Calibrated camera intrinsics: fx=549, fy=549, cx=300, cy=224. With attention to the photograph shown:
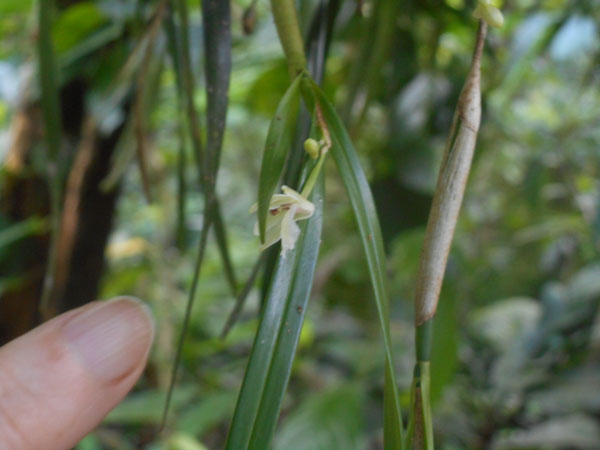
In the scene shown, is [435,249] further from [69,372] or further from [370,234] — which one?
[69,372]

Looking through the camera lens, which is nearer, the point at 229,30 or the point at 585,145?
the point at 229,30

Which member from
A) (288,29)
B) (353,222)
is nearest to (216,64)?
(288,29)

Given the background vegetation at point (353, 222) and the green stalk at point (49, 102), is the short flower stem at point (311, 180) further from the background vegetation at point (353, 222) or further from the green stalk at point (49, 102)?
the green stalk at point (49, 102)

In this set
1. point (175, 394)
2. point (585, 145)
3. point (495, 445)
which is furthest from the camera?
point (585, 145)

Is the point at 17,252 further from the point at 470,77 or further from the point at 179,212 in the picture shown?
the point at 470,77

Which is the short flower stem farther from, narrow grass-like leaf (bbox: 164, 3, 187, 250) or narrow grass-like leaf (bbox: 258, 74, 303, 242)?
narrow grass-like leaf (bbox: 164, 3, 187, 250)

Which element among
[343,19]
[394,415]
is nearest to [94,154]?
[343,19]

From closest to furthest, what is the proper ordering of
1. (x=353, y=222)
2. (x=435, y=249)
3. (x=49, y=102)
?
(x=435, y=249) → (x=49, y=102) → (x=353, y=222)
